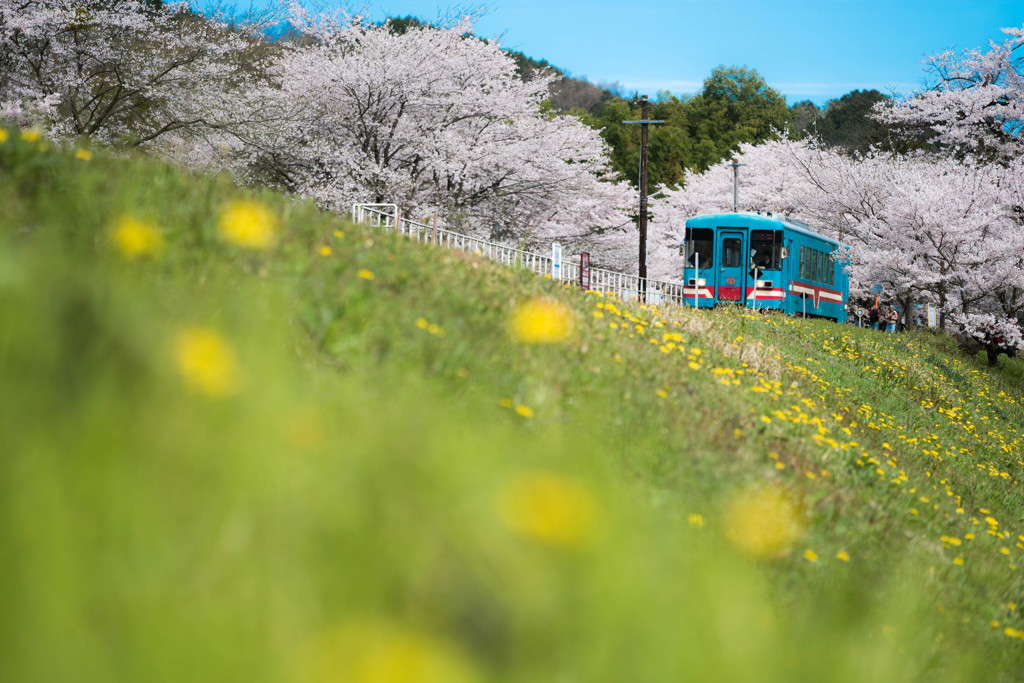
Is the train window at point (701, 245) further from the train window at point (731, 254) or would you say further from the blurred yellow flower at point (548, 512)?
the blurred yellow flower at point (548, 512)

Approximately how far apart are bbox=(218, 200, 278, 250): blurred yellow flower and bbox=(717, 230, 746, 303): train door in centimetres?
2007

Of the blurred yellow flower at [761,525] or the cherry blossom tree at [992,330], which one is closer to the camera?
the blurred yellow flower at [761,525]

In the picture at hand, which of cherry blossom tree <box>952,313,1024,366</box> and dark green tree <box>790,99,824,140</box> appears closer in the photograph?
cherry blossom tree <box>952,313,1024,366</box>

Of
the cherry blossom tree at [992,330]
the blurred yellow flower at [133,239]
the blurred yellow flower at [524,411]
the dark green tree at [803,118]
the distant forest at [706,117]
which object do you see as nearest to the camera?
the blurred yellow flower at [133,239]

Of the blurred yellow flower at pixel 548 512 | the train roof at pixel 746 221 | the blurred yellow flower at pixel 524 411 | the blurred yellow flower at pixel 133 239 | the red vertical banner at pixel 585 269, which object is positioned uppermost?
the train roof at pixel 746 221

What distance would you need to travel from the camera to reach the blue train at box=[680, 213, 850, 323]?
73.2ft

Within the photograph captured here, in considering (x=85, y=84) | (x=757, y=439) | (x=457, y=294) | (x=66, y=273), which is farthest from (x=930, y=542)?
(x=85, y=84)

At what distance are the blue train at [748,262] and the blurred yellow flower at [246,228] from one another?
740 inches

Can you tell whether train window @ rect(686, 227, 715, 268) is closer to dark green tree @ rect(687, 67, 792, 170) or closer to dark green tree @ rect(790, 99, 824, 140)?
dark green tree @ rect(687, 67, 792, 170)

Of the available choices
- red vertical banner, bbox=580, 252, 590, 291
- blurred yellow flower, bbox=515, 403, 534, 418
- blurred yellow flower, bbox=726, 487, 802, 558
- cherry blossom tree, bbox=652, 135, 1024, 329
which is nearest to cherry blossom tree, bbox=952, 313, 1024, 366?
cherry blossom tree, bbox=652, 135, 1024, 329

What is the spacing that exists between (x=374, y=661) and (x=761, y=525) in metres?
2.36

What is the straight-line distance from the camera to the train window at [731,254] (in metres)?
22.6

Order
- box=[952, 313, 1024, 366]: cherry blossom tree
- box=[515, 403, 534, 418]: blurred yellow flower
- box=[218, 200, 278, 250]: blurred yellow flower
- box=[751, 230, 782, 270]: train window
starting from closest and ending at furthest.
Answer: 1. box=[218, 200, 278, 250]: blurred yellow flower
2. box=[515, 403, 534, 418]: blurred yellow flower
3. box=[952, 313, 1024, 366]: cherry blossom tree
4. box=[751, 230, 782, 270]: train window

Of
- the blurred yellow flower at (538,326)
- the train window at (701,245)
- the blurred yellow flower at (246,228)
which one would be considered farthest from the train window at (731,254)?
the blurred yellow flower at (246,228)
